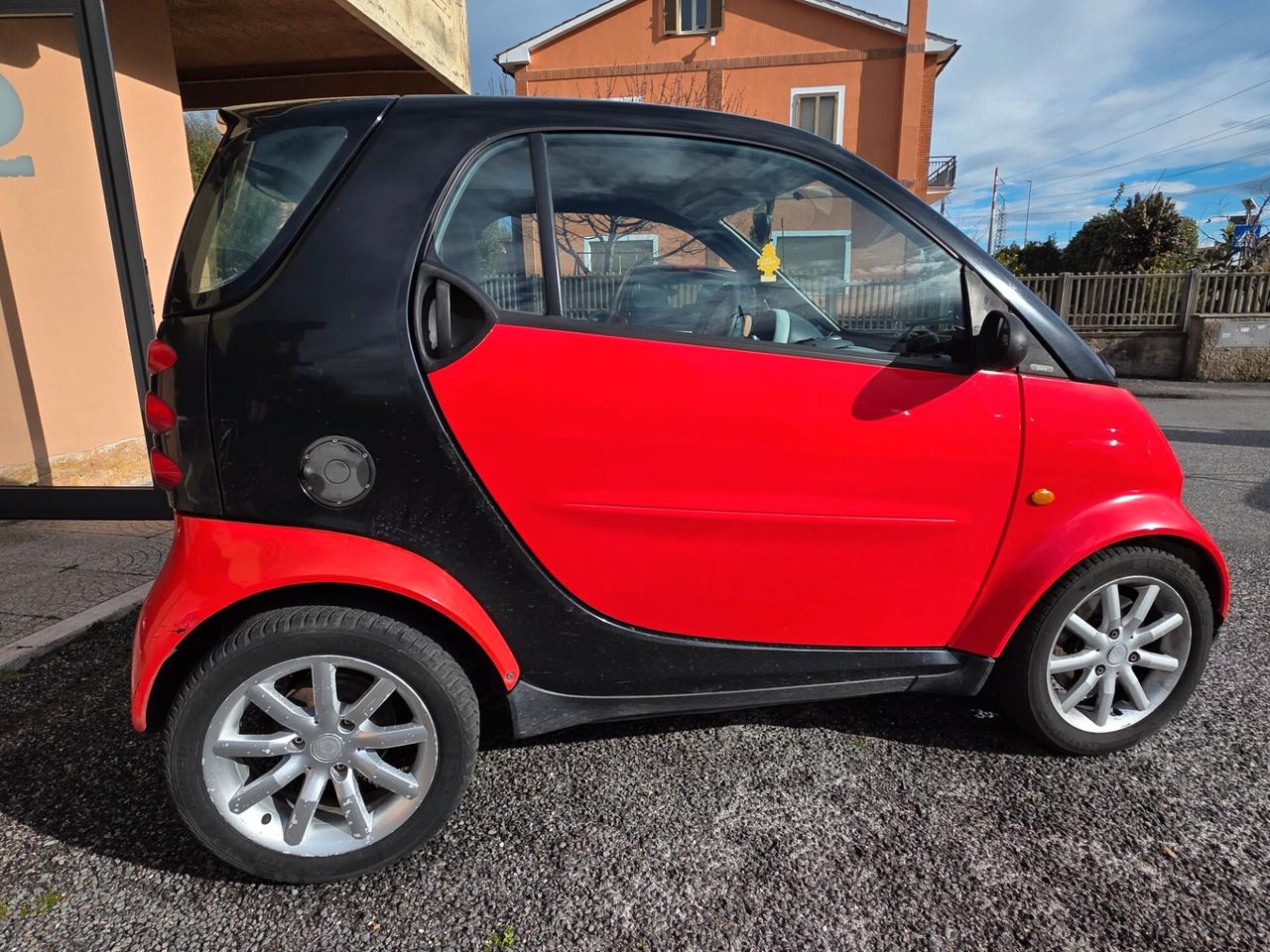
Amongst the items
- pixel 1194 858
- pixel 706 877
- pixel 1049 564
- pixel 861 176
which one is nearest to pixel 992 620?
pixel 1049 564

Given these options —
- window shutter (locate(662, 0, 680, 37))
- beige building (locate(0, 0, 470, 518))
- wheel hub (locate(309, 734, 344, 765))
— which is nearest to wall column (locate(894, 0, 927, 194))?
window shutter (locate(662, 0, 680, 37))

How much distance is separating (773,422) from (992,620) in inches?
35.7

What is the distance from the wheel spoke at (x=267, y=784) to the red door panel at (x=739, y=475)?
0.76 meters

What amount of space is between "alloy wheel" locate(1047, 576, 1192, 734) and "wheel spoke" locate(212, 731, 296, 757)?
6.80 feet

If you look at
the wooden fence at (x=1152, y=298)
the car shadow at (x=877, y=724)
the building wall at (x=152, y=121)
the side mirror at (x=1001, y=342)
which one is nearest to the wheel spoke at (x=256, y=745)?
the car shadow at (x=877, y=724)

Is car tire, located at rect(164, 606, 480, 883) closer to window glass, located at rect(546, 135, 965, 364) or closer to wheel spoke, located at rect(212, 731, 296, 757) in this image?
wheel spoke, located at rect(212, 731, 296, 757)

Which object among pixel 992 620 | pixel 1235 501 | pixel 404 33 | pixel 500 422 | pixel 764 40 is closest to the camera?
pixel 500 422

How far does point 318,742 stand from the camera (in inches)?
68.2

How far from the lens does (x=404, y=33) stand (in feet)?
20.4

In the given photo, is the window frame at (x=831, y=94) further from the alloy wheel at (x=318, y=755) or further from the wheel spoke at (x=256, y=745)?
the wheel spoke at (x=256, y=745)

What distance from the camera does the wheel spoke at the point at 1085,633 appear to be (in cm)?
212

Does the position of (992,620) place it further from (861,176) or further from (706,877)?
(861,176)

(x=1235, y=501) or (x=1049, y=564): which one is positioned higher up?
(x=1049, y=564)

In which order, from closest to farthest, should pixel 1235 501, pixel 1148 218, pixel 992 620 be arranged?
pixel 992 620, pixel 1235 501, pixel 1148 218
